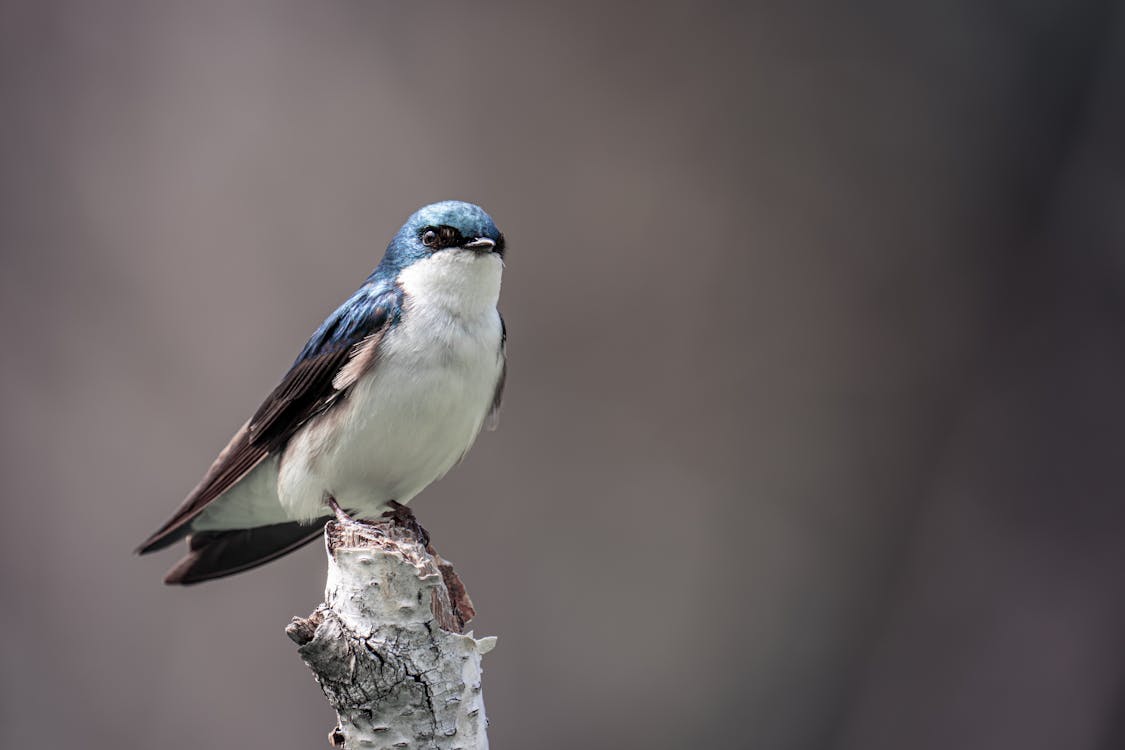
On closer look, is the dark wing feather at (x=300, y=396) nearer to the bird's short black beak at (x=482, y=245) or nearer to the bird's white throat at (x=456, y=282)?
the bird's white throat at (x=456, y=282)

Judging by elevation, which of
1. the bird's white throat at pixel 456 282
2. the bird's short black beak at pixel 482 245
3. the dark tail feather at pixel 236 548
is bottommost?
the dark tail feather at pixel 236 548

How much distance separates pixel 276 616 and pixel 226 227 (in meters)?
1.20

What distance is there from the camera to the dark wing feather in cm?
184

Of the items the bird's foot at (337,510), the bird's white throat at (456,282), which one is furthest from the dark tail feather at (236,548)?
the bird's white throat at (456,282)

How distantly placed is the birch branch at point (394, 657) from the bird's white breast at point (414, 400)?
0.42 meters

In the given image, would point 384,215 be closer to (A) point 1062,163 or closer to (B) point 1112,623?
(A) point 1062,163

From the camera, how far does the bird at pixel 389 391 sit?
Answer: 178 centimetres

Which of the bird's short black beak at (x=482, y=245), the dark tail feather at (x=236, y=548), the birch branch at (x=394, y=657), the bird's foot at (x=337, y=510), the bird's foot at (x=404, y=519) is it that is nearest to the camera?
the birch branch at (x=394, y=657)

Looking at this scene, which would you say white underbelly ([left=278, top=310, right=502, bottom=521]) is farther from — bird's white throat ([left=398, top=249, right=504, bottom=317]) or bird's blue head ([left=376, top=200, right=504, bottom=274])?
bird's blue head ([left=376, top=200, right=504, bottom=274])

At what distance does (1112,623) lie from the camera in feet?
10.9

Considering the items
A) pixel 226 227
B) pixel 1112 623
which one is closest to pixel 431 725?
pixel 226 227

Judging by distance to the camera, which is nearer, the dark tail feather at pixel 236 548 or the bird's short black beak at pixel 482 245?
the bird's short black beak at pixel 482 245

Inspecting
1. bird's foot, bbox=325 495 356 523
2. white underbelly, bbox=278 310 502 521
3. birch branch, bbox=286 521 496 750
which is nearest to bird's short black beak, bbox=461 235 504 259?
white underbelly, bbox=278 310 502 521

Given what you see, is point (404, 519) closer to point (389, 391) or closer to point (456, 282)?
point (389, 391)
